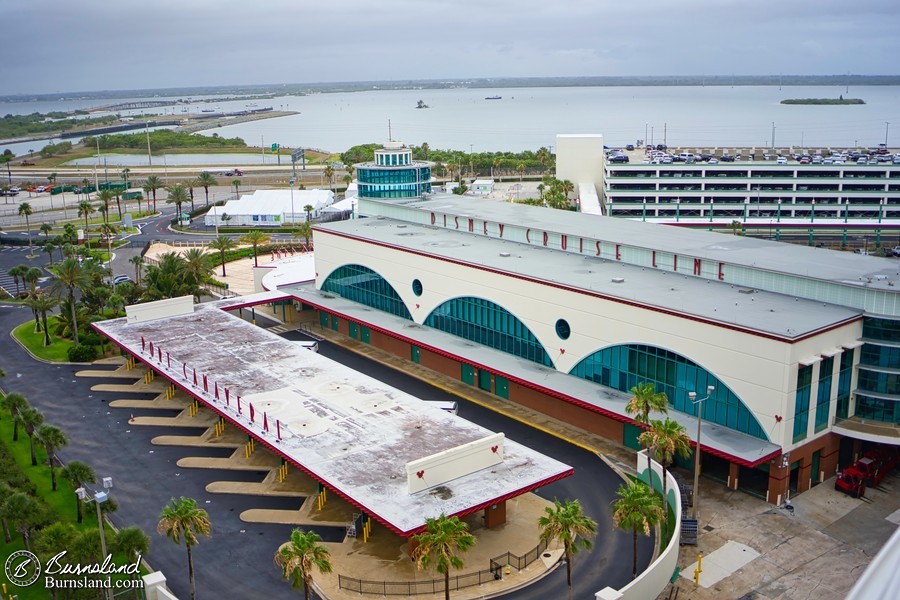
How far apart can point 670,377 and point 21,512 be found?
116 feet

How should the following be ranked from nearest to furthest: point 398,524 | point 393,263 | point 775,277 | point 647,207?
point 398,524 → point 775,277 → point 393,263 → point 647,207

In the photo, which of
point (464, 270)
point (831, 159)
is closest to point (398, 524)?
point (464, 270)

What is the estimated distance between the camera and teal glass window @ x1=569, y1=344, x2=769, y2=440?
152 ft

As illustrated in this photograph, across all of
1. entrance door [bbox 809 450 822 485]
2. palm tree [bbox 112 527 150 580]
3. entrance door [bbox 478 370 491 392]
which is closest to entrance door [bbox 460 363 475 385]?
→ entrance door [bbox 478 370 491 392]

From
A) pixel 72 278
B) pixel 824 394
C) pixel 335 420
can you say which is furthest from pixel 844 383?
pixel 72 278

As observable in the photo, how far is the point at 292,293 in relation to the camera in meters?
79.6

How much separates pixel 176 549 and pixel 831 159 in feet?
382

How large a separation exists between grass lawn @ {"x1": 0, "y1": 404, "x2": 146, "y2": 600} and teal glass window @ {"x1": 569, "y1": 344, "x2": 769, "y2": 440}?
29.6 m

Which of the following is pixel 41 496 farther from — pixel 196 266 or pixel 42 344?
pixel 196 266

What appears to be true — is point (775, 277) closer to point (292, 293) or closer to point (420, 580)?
point (420, 580)

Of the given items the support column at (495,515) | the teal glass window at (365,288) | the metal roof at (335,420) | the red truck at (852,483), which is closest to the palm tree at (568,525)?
the metal roof at (335,420)

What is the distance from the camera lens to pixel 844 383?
47.0 meters

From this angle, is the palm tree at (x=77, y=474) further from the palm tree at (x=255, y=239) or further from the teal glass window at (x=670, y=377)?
the palm tree at (x=255, y=239)

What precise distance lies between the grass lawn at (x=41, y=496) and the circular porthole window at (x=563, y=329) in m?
29.7
